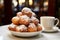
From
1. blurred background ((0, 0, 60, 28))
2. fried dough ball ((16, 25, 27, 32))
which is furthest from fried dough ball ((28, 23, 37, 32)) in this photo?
blurred background ((0, 0, 60, 28))

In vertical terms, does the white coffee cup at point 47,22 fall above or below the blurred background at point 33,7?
below

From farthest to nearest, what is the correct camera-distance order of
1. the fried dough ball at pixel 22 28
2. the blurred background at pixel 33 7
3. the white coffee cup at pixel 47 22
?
the blurred background at pixel 33 7
the white coffee cup at pixel 47 22
the fried dough ball at pixel 22 28

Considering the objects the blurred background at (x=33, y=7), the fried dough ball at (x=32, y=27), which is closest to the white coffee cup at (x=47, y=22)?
the fried dough ball at (x=32, y=27)

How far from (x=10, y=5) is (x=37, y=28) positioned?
183cm

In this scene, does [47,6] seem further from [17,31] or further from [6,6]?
[17,31]

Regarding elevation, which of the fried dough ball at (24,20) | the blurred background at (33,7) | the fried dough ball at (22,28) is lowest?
the fried dough ball at (22,28)

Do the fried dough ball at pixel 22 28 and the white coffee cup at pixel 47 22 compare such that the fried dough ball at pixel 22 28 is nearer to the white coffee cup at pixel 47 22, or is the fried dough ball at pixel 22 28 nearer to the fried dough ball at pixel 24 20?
the fried dough ball at pixel 24 20

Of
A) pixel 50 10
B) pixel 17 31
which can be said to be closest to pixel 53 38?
pixel 17 31

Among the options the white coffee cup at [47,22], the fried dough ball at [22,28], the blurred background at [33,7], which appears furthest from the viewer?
the blurred background at [33,7]

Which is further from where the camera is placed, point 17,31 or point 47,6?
point 47,6

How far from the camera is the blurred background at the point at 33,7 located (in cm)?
258

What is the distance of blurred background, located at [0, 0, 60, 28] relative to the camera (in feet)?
8.48

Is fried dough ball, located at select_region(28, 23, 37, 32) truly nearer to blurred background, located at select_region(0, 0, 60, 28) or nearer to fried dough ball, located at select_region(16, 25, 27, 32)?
fried dough ball, located at select_region(16, 25, 27, 32)

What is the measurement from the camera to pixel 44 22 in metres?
1.11
